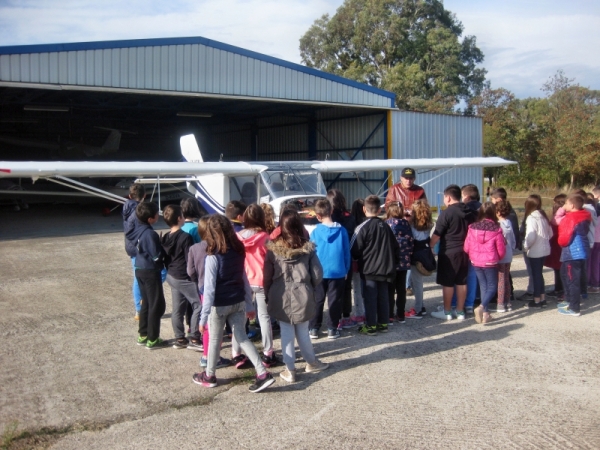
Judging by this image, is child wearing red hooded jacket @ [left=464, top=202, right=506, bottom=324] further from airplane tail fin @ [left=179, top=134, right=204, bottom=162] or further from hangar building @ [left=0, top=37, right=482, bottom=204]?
airplane tail fin @ [left=179, top=134, right=204, bottom=162]

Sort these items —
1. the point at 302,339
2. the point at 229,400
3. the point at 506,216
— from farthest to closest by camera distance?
the point at 506,216 → the point at 302,339 → the point at 229,400

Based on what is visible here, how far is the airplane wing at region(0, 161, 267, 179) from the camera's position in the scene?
357 inches

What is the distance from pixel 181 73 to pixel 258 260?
13.6 m

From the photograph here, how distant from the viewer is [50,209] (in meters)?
25.6

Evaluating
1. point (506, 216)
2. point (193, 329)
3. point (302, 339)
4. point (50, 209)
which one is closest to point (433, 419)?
point (302, 339)

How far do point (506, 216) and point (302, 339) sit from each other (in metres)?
3.89

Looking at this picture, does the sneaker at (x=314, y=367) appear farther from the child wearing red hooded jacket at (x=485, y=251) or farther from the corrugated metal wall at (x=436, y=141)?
the corrugated metal wall at (x=436, y=141)

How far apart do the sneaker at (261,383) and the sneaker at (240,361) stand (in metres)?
0.58

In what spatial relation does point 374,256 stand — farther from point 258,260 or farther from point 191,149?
point 191,149

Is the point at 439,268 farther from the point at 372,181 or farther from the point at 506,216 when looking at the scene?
the point at 372,181

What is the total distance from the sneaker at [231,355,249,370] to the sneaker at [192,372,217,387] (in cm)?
47

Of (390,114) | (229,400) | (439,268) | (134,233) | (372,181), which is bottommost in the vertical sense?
(229,400)

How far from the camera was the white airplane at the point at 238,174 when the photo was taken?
9.90 meters

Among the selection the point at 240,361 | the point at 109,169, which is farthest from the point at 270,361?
the point at 109,169
